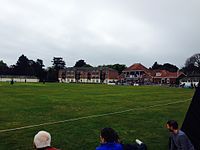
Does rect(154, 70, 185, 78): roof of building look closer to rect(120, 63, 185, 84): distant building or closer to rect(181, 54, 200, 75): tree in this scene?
rect(120, 63, 185, 84): distant building

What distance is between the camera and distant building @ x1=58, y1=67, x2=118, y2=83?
145125 millimetres

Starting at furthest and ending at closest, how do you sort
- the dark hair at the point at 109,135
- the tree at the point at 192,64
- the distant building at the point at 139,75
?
the distant building at the point at 139,75, the tree at the point at 192,64, the dark hair at the point at 109,135

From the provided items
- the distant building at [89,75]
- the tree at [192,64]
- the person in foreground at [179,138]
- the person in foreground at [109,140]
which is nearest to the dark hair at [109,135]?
the person in foreground at [109,140]

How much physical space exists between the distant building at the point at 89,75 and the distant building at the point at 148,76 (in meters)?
10.2

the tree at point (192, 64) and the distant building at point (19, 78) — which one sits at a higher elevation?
the tree at point (192, 64)

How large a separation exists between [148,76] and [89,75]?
33.7 metres

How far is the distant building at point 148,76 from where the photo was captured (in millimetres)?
130613

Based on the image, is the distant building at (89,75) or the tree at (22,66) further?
the distant building at (89,75)

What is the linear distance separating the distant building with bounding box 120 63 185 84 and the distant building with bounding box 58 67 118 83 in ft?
33.5

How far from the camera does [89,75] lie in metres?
154

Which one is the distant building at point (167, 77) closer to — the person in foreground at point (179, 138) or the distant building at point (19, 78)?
the distant building at point (19, 78)

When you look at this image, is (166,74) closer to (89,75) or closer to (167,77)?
(167,77)

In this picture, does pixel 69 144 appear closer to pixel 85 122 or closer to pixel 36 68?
pixel 85 122

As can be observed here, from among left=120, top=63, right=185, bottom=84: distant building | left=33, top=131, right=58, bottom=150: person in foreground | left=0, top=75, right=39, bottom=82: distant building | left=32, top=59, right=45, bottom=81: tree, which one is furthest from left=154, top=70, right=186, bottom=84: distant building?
left=33, top=131, right=58, bottom=150: person in foreground
